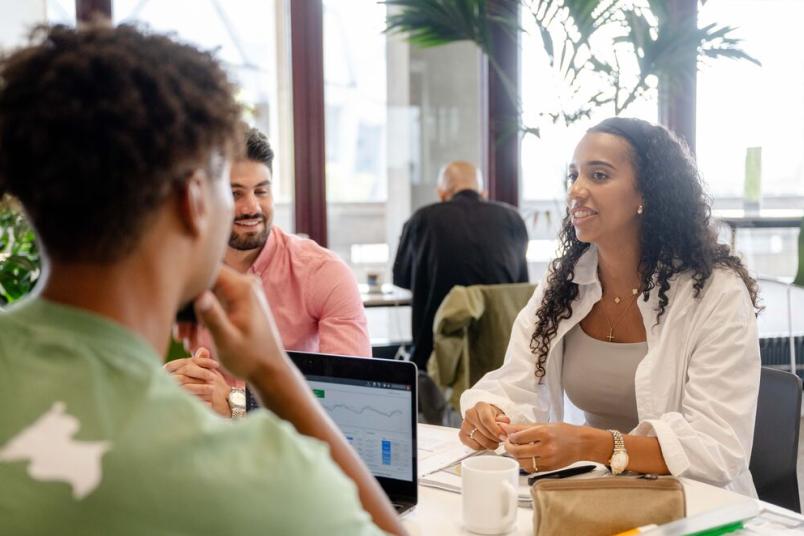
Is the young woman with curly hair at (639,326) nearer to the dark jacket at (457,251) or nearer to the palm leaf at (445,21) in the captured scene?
the dark jacket at (457,251)

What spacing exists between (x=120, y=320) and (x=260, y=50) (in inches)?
169

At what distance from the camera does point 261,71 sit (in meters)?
4.78

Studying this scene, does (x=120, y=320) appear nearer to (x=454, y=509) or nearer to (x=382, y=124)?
(x=454, y=509)

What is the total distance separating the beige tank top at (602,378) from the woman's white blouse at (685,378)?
33 mm

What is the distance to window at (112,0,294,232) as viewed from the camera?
4.64 meters

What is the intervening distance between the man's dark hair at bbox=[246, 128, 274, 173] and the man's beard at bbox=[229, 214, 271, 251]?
0.15m

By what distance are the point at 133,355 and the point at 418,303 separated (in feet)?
11.7

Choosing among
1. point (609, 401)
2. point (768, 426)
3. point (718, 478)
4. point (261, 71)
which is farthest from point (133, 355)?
point (261, 71)

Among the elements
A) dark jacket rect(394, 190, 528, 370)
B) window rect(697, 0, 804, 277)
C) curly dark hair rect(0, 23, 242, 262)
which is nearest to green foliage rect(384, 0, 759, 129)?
dark jacket rect(394, 190, 528, 370)

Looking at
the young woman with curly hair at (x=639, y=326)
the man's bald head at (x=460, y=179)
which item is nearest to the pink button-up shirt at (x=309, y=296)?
the young woman with curly hair at (x=639, y=326)

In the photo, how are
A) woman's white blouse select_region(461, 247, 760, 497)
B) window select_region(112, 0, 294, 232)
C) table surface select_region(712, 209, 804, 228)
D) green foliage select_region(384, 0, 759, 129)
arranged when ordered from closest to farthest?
woman's white blouse select_region(461, 247, 760, 497)
green foliage select_region(384, 0, 759, 129)
table surface select_region(712, 209, 804, 228)
window select_region(112, 0, 294, 232)

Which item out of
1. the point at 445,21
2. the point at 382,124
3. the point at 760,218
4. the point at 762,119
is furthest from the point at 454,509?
the point at 762,119

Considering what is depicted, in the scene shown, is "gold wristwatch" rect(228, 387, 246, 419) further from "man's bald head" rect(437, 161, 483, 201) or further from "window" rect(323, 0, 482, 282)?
→ "window" rect(323, 0, 482, 282)

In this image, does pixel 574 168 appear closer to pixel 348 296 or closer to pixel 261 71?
pixel 348 296
